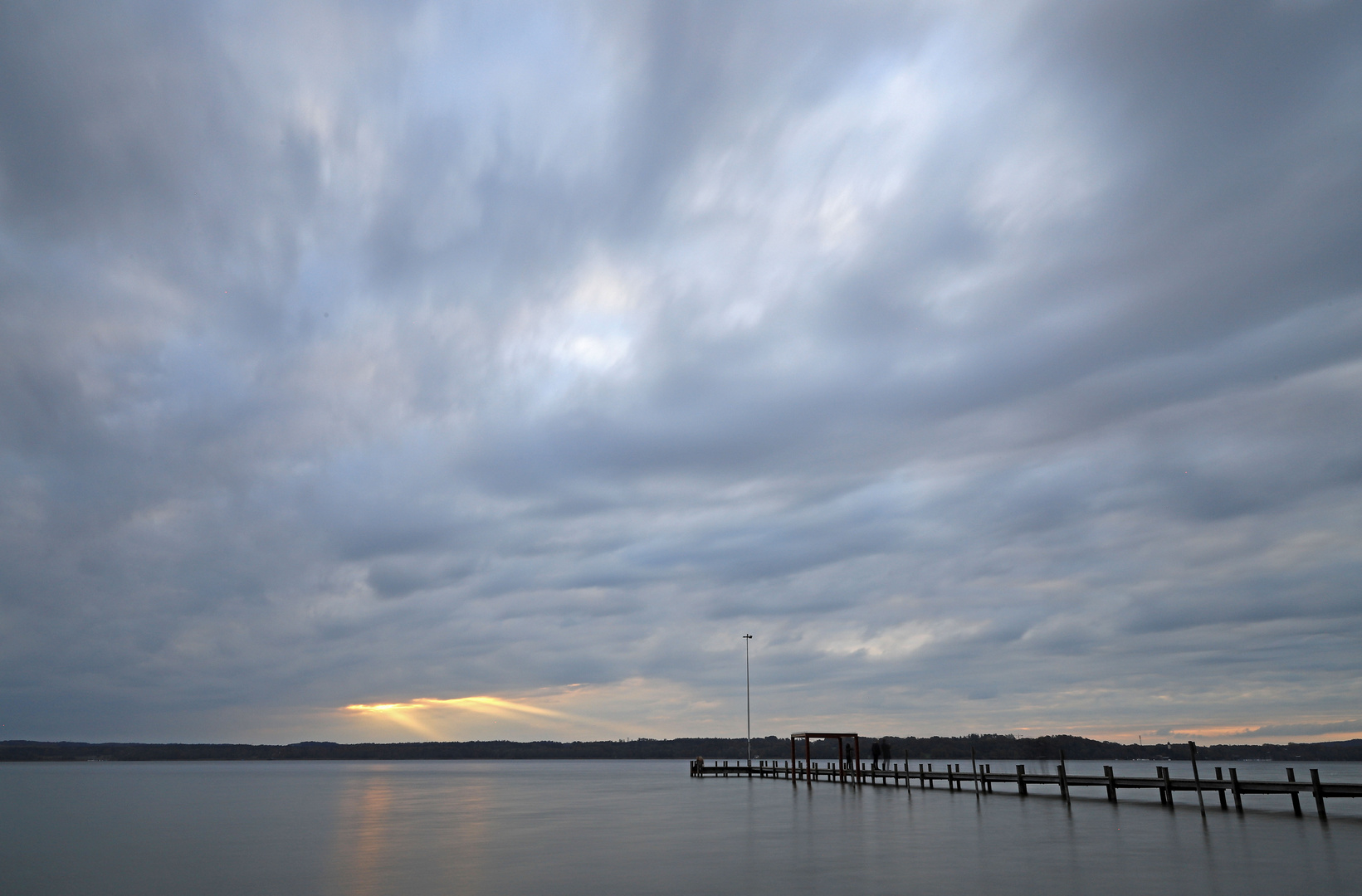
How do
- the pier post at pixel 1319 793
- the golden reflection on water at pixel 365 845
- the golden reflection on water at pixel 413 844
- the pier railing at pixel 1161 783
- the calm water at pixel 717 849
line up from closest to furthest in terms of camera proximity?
the calm water at pixel 717 849 → the golden reflection on water at pixel 365 845 → the golden reflection on water at pixel 413 844 → the pier post at pixel 1319 793 → the pier railing at pixel 1161 783

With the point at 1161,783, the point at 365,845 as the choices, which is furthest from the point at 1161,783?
the point at 365,845

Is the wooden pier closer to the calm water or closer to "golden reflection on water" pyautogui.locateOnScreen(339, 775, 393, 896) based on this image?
the calm water

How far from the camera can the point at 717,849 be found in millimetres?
31125

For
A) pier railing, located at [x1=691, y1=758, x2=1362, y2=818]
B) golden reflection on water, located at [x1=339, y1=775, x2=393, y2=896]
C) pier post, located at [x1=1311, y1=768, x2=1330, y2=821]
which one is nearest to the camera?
golden reflection on water, located at [x1=339, y1=775, x2=393, y2=896]

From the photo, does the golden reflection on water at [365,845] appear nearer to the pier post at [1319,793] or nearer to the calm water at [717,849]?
the calm water at [717,849]

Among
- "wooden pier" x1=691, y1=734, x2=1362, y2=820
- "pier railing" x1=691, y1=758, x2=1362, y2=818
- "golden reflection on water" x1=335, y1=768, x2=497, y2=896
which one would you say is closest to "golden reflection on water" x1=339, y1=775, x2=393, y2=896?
"golden reflection on water" x1=335, y1=768, x2=497, y2=896

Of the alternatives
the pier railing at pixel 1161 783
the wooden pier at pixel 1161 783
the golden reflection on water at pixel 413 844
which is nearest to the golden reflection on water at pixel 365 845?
the golden reflection on water at pixel 413 844

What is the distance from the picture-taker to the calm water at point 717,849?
79.4 ft

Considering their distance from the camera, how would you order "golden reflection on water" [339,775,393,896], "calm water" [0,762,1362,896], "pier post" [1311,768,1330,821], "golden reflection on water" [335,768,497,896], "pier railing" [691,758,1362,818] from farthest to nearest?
"pier railing" [691,758,1362,818]
"pier post" [1311,768,1330,821]
"golden reflection on water" [335,768,497,896]
"golden reflection on water" [339,775,393,896]
"calm water" [0,762,1362,896]

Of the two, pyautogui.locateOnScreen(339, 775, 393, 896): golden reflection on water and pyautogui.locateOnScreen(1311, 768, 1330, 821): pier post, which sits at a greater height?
pyautogui.locateOnScreen(1311, 768, 1330, 821): pier post

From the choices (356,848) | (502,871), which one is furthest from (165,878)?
(502,871)

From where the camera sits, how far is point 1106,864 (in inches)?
1034

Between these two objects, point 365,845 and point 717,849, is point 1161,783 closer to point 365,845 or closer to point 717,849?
point 717,849

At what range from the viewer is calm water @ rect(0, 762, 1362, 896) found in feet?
79.4
